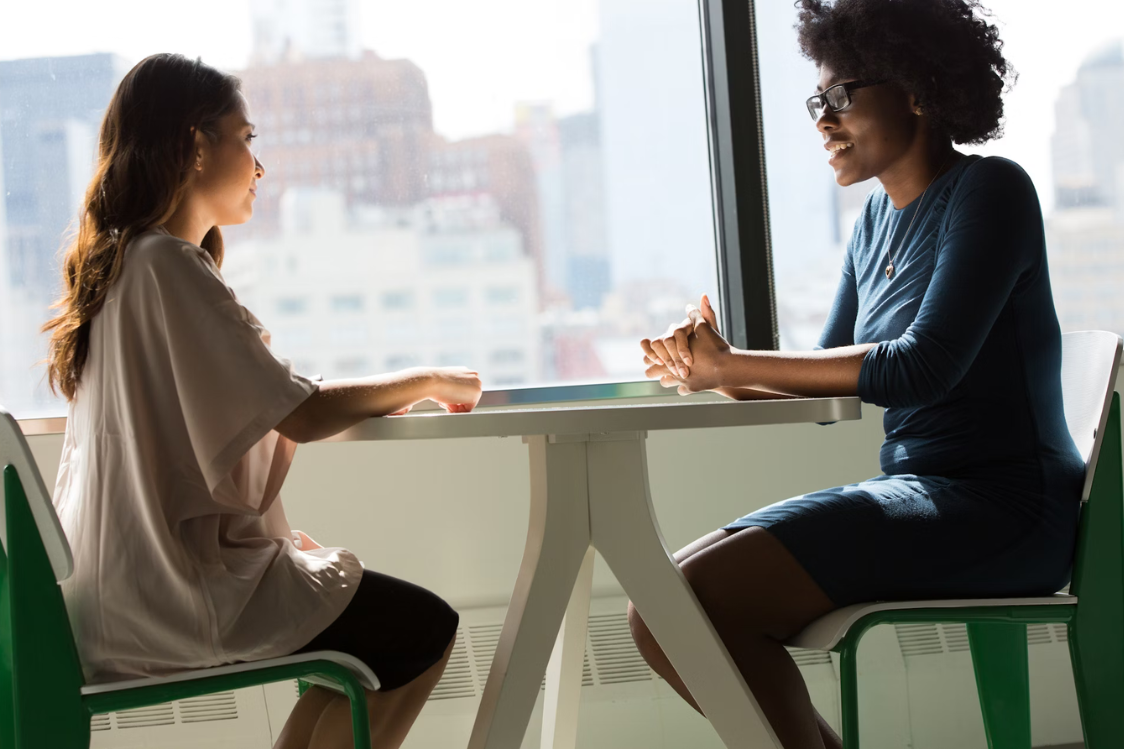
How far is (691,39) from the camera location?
2.49 meters

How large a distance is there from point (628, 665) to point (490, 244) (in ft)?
3.47

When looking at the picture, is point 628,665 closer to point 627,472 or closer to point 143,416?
point 627,472

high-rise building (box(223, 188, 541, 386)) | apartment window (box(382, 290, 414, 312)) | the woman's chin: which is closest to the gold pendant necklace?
the woman's chin

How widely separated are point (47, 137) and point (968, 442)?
215 centimetres

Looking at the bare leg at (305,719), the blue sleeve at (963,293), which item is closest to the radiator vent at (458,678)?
the bare leg at (305,719)

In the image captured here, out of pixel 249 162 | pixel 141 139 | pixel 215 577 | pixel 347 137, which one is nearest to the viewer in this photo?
pixel 215 577

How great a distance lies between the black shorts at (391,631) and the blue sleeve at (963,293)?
2.28 ft

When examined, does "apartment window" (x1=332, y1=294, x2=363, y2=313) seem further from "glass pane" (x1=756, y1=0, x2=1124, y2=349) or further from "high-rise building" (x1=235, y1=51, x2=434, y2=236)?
"glass pane" (x1=756, y1=0, x2=1124, y2=349)

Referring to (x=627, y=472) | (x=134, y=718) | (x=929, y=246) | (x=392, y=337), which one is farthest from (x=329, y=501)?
(x=929, y=246)

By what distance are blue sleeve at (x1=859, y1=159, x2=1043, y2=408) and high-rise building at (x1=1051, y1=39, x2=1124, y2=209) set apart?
1.27 m

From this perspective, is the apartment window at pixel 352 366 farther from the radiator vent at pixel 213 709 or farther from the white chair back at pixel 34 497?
the white chair back at pixel 34 497

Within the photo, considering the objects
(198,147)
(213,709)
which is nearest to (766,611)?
(198,147)

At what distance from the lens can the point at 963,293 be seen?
1396 mm

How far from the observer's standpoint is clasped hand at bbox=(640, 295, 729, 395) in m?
1.51
